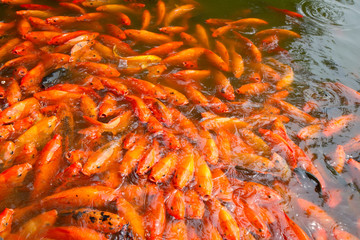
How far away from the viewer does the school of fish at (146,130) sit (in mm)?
2633

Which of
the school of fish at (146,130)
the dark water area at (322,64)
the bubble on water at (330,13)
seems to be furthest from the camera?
the bubble on water at (330,13)

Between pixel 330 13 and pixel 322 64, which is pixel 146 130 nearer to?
pixel 322 64

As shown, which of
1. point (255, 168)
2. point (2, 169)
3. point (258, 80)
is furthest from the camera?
point (258, 80)

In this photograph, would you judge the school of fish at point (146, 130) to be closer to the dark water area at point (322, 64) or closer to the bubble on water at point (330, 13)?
the dark water area at point (322, 64)

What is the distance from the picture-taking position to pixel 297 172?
3.22 metres

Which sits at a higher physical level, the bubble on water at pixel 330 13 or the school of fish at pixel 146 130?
the bubble on water at pixel 330 13

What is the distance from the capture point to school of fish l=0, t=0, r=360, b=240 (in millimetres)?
2633

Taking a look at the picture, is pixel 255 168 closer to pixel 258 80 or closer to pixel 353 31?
pixel 258 80

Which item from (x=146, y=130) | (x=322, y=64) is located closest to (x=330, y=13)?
(x=322, y=64)

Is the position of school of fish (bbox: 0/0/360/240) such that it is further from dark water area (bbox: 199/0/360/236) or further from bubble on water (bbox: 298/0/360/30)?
bubble on water (bbox: 298/0/360/30)

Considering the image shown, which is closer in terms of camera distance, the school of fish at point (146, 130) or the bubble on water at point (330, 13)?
the school of fish at point (146, 130)

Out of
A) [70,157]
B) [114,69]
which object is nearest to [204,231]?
[70,157]

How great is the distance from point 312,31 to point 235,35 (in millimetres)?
1803

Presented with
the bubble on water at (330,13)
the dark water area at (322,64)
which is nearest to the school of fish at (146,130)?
the dark water area at (322,64)
